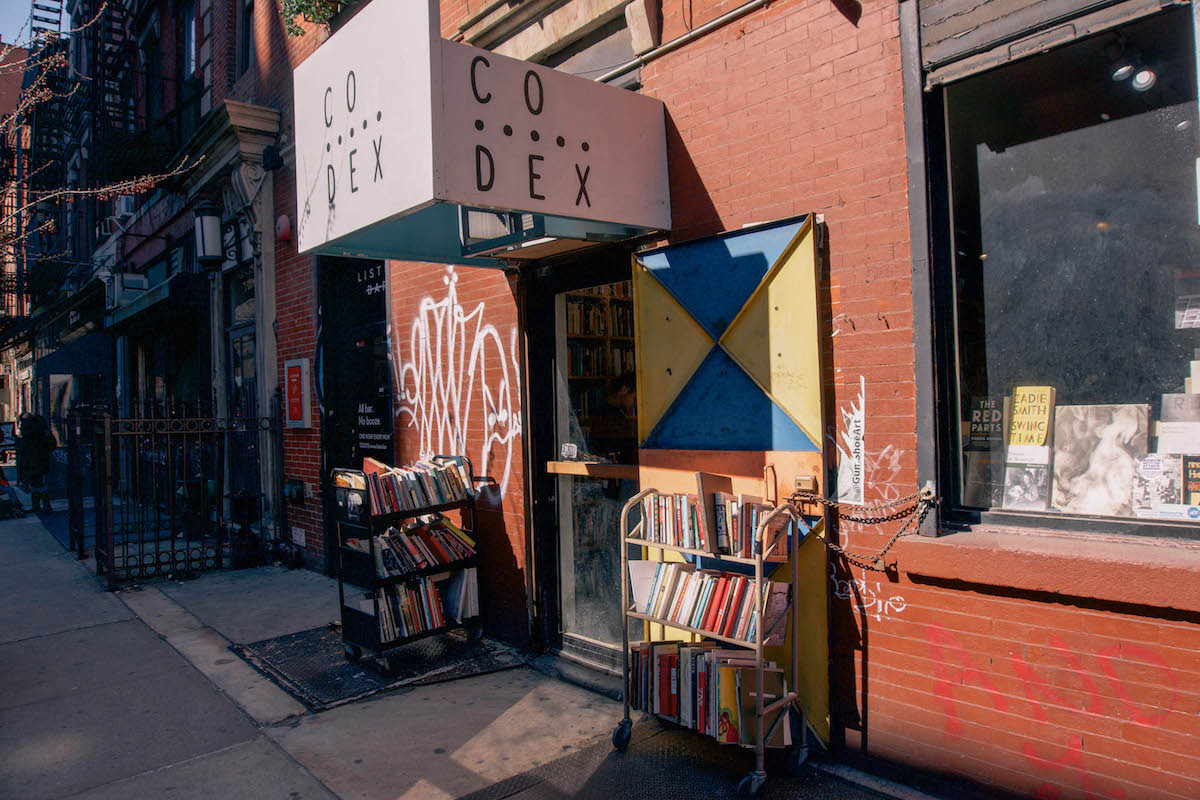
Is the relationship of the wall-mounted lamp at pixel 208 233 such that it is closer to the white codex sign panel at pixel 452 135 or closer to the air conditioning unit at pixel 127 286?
the air conditioning unit at pixel 127 286

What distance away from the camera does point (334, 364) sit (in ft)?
26.8

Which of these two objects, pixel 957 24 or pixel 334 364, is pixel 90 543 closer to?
pixel 334 364

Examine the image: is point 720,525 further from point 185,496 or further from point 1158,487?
point 185,496

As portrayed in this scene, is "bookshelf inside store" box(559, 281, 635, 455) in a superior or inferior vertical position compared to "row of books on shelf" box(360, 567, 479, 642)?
superior

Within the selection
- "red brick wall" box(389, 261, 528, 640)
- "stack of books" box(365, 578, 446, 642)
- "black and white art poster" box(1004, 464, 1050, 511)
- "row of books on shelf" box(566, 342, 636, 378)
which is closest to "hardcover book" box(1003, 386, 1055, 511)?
"black and white art poster" box(1004, 464, 1050, 511)

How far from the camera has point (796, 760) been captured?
12.0 ft

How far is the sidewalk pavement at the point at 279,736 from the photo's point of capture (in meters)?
3.67

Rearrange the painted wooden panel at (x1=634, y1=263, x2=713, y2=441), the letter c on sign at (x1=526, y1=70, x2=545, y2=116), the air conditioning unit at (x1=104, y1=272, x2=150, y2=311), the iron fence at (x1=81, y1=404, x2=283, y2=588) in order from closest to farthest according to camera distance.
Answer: the letter c on sign at (x1=526, y1=70, x2=545, y2=116) → the painted wooden panel at (x1=634, y1=263, x2=713, y2=441) → the iron fence at (x1=81, y1=404, x2=283, y2=588) → the air conditioning unit at (x1=104, y1=272, x2=150, y2=311)

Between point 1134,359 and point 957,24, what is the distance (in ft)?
5.27

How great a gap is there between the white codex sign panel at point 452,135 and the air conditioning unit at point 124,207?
12.0m

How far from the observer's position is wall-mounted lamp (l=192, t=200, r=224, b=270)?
1005 cm

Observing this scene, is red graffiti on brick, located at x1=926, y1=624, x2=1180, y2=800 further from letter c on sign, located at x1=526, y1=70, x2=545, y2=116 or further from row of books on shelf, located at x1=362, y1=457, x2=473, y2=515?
row of books on shelf, located at x1=362, y1=457, x2=473, y2=515

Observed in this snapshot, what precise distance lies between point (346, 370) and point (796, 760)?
6.18 meters

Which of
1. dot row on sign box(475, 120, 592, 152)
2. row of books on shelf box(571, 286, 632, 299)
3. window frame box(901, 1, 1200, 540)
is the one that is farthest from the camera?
row of books on shelf box(571, 286, 632, 299)
